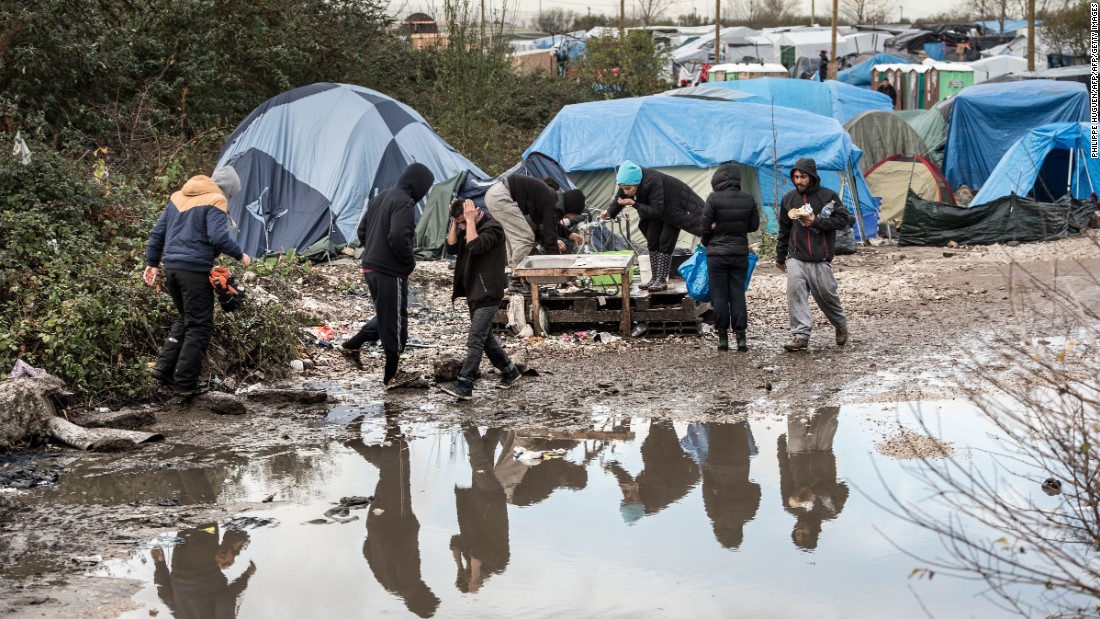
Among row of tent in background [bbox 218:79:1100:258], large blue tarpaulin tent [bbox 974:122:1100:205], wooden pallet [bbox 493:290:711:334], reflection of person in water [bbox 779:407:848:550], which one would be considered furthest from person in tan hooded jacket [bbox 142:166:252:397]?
large blue tarpaulin tent [bbox 974:122:1100:205]

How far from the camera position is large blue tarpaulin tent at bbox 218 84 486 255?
16.4 meters

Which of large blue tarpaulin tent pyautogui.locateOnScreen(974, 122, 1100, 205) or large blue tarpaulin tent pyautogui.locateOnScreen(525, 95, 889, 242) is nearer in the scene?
large blue tarpaulin tent pyautogui.locateOnScreen(525, 95, 889, 242)

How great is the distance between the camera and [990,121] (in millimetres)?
24344

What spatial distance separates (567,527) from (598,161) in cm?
1291

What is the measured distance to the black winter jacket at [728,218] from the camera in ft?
32.5

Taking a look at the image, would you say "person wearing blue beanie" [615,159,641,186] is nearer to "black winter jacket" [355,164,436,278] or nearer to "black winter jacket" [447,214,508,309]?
"black winter jacket" [447,214,508,309]

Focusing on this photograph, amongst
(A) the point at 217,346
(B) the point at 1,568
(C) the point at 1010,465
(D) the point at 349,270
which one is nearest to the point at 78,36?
(D) the point at 349,270

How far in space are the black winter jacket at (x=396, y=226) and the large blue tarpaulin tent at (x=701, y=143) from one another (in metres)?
9.81

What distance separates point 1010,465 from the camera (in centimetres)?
654

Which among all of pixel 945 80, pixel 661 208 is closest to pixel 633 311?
pixel 661 208

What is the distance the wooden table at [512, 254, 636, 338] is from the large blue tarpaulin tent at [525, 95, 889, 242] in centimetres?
706

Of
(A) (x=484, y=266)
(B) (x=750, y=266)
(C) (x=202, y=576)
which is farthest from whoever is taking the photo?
(B) (x=750, y=266)

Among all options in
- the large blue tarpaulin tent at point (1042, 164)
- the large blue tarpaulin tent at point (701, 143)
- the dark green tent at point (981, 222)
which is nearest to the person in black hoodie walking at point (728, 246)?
the large blue tarpaulin tent at point (701, 143)

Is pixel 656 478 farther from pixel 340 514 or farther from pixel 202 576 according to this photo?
pixel 202 576
